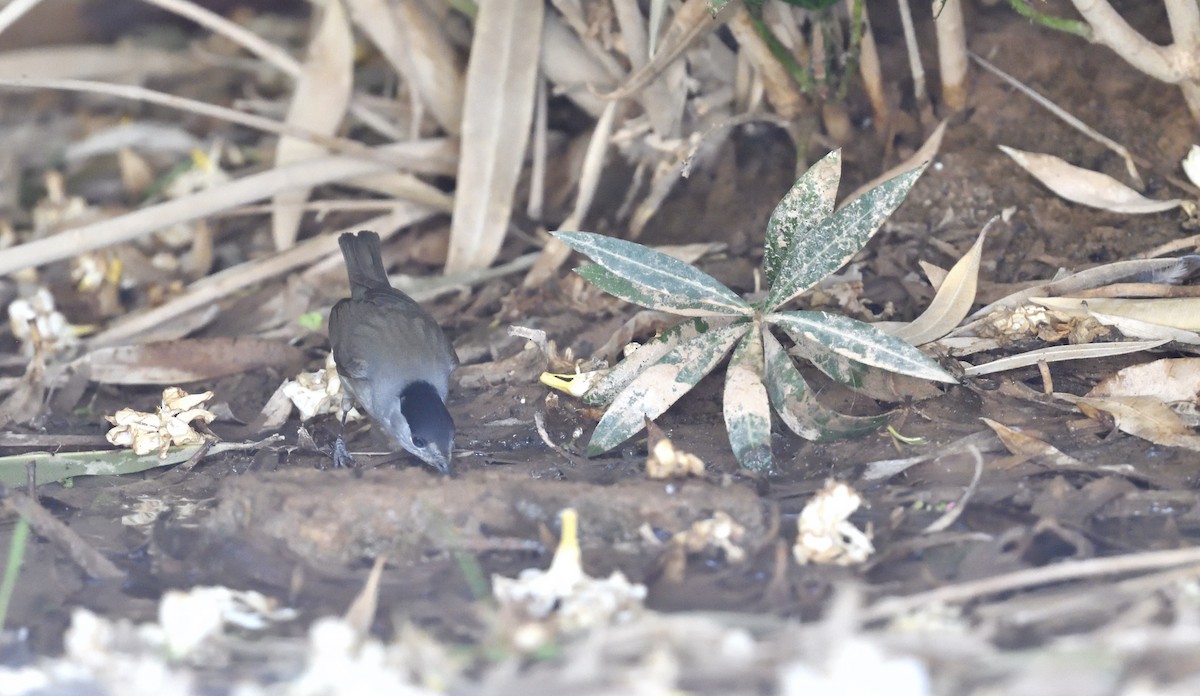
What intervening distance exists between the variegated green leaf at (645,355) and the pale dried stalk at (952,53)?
160 centimetres

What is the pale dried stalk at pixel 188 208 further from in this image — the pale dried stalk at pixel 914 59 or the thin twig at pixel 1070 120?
the thin twig at pixel 1070 120

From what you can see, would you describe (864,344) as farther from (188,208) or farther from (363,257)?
(188,208)

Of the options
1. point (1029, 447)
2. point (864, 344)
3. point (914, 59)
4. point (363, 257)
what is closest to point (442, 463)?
point (864, 344)

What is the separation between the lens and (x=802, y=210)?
3633mm

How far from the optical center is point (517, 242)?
5129mm

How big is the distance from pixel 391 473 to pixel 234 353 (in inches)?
65.5

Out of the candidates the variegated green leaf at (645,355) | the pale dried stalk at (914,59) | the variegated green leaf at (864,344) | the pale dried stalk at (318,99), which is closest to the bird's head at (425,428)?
the variegated green leaf at (645,355)

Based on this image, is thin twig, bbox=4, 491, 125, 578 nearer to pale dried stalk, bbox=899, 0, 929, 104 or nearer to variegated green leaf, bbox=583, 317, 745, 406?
variegated green leaf, bbox=583, 317, 745, 406

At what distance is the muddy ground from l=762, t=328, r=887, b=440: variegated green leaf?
91mm

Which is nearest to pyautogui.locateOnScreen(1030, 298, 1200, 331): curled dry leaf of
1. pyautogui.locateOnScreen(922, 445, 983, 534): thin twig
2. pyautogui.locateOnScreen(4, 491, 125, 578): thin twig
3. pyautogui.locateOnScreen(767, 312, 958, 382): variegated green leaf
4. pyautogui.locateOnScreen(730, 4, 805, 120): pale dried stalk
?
pyautogui.locateOnScreen(767, 312, 958, 382): variegated green leaf

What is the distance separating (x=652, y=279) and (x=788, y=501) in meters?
0.83

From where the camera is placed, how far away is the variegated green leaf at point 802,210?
3.58 metres

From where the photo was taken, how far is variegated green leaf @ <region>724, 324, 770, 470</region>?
3.32 meters

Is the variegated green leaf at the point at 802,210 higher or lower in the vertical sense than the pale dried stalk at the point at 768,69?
lower
